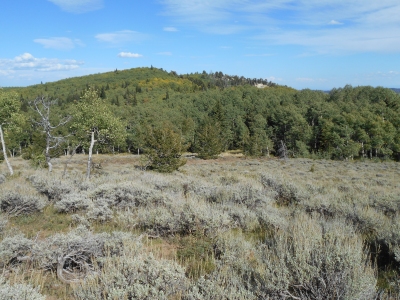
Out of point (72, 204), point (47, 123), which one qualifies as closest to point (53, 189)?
point (72, 204)

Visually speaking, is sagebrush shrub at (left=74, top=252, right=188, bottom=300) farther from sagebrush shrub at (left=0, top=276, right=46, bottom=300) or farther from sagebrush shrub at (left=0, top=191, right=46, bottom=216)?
sagebrush shrub at (left=0, top=191, right=46, bottom=216)

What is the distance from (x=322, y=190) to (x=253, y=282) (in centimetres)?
769

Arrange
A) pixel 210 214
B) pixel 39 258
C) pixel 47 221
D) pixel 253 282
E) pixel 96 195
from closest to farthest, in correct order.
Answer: pixel 253 282 < pixel 39 258 < pixel 210 214 < pixel 47 221 < pixel 96 195

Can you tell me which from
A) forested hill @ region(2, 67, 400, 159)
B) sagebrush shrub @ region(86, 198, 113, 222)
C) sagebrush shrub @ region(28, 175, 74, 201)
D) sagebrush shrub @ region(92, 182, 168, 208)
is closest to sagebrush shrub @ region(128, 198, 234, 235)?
sagebrush shrub @ region(86, 198, 113, 222)

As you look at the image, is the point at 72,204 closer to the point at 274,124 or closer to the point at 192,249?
the point at 192,249

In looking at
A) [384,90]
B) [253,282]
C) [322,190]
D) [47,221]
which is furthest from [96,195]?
[384,90]

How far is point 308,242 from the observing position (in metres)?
3.43

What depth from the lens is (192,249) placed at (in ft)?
15.9

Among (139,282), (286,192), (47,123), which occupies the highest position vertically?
(47,123)

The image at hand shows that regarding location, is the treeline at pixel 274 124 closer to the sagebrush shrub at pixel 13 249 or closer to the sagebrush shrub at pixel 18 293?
the sagebrush shrub at pixel 13 249

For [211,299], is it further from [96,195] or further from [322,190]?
[322,190]

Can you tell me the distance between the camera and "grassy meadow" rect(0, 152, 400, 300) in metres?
2.97

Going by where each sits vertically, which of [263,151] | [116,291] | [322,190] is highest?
[116,291]

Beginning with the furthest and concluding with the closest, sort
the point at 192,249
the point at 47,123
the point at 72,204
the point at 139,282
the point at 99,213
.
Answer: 1. the point at 47,123
2. the point at 72,204
3. the point at 99,213
4. the point at 192,249
5. the point at 139,282
